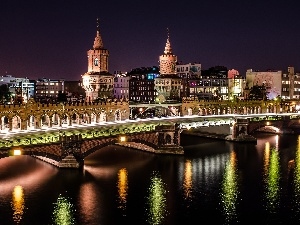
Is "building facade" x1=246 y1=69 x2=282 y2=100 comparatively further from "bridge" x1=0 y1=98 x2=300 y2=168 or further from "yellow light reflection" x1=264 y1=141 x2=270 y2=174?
"yellow light reflection" x1=264 y1=141 x2=270 y2=174

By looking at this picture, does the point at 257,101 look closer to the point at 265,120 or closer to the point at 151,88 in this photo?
the point at 265,120

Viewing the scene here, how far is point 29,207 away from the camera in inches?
1891

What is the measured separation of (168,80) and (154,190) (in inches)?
2232

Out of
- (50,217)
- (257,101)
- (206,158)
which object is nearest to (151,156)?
(206,158)

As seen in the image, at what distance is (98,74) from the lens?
95.7 meters

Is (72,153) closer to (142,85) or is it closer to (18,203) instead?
(18,203)

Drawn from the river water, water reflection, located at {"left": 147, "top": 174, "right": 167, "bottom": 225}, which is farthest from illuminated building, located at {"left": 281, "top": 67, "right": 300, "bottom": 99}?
water reflection, located at {"left": 147, "top": 174, "right": 167, "bottom": 225}

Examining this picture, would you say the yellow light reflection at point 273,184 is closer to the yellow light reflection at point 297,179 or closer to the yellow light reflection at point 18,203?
the yellow light reflection at point 297,179

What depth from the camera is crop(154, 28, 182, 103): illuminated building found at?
110188mm

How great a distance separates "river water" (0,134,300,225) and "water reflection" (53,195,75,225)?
0.09m

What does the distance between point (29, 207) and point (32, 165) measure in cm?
2029

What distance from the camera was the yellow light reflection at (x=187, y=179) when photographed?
55312mm

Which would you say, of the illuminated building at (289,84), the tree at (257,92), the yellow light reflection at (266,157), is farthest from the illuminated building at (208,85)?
the yellow light reflection at (266,157)

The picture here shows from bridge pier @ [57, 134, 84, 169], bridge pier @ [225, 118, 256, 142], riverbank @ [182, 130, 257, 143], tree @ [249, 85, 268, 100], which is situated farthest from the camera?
tree @ [249, 85, 268, 100]
